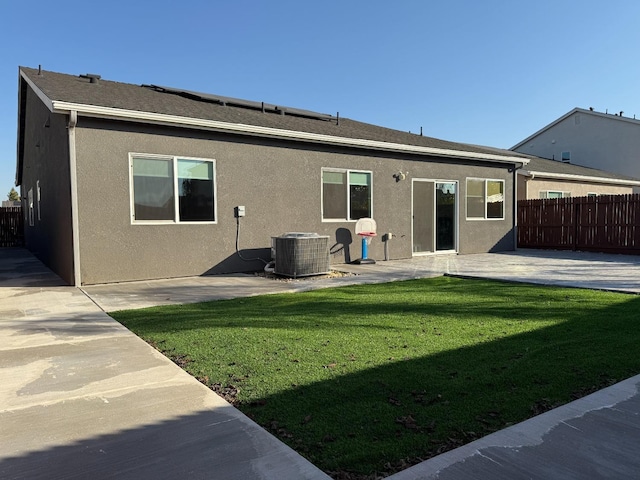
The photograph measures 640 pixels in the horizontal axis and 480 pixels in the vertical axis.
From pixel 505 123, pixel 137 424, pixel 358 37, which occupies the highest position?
pixel 358 37

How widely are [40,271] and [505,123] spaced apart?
19.9 meters

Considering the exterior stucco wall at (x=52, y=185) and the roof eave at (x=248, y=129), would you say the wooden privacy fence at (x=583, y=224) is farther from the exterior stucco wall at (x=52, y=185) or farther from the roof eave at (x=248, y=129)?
the exterior stucco wall at (x=52, y=185)

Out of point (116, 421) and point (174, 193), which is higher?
point (174, 193)

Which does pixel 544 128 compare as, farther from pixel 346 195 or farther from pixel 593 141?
pixel 346 195

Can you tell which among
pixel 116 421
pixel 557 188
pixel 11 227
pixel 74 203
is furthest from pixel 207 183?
pixel 11 227

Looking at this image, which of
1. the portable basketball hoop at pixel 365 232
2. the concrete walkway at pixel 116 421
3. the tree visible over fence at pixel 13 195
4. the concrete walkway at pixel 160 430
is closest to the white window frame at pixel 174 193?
the portable basketball hoop at pixel 365 232

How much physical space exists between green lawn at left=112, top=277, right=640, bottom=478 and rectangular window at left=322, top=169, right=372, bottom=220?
16.0ft

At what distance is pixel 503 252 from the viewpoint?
47.4 feet

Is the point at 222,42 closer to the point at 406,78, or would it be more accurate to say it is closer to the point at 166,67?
the point at 166,67

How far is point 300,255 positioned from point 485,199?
8.13 meters

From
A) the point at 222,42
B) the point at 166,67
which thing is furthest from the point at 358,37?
the point at 166,67

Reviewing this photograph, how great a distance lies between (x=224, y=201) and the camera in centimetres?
930

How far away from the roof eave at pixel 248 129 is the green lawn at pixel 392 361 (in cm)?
403

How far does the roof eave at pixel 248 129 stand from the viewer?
7566mm
